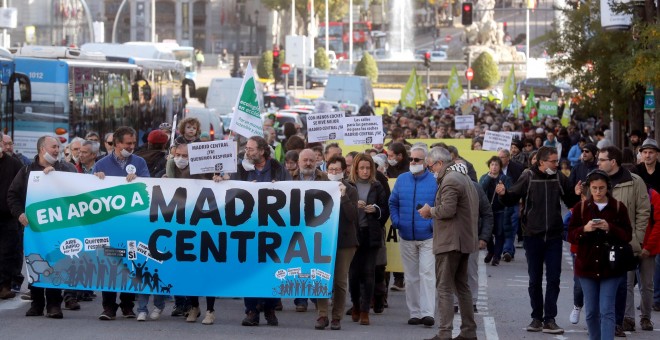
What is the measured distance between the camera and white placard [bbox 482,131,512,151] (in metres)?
21.1

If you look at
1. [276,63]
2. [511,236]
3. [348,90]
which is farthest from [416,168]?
[276,63]

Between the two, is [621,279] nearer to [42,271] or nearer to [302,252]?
[302,252]

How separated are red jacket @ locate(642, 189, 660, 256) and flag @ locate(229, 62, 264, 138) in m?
4.05

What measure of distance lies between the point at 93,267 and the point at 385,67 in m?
83.6

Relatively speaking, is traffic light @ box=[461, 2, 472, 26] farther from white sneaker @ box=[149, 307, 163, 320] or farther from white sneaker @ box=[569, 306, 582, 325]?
white sneaker @ box=[149, 307, 163, 320]

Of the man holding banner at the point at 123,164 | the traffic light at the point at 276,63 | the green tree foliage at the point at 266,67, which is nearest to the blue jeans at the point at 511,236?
the man holding banner at the point at 123,164

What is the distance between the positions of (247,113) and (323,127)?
10.2 ft

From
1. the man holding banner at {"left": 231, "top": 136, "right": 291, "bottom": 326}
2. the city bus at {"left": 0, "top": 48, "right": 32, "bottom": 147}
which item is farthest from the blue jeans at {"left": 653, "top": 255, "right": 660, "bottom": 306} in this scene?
the city bus at {"left": 0, "top": 48, "right": 32, "bottom": 147}

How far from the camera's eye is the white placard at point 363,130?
60.8ft

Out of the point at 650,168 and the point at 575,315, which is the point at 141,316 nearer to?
the point at 575,315

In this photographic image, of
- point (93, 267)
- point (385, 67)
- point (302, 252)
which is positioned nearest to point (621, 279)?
point (302, 252)

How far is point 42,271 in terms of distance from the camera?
1234cm

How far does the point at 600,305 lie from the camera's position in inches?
417

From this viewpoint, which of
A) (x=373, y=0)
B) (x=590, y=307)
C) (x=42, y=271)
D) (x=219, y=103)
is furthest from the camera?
(x=373, y=0)
